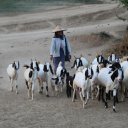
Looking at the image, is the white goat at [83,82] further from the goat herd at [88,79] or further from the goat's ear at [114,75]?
the goat's ear at [114,75]

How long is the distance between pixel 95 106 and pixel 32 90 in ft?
6.03

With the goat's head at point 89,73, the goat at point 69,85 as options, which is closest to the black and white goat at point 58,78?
the goat at point 69,85

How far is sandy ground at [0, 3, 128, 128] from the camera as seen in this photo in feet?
40.1

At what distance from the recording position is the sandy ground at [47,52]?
12211 millimetres

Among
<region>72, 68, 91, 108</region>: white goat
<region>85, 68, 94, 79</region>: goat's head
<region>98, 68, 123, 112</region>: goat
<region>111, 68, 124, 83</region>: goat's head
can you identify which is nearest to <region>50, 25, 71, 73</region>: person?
<region>72, 68, 91, 108</region>: white goat

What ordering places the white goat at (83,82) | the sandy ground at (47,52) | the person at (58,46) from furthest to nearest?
the person at (58,46) → the white goat at (83,82) → the sandy ground at (47,52)

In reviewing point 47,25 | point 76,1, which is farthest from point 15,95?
point 76,1

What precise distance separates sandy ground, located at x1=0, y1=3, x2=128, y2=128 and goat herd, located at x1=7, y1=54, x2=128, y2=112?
27 cm

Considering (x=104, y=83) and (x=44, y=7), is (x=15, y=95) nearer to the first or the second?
(x=104, y=83)

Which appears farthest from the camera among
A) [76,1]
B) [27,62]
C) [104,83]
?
[76,1]

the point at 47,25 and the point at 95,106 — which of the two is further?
the point at 47,25

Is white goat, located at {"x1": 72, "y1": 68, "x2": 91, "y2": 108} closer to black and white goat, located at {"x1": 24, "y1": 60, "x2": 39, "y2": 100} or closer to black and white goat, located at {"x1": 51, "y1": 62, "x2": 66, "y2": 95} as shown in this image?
black and white goat, located at {"x1": 51, "y1": 62, "x2": 66, "y2": 95}

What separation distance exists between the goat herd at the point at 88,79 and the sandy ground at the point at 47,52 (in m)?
0.27

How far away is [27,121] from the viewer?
12133 mm
